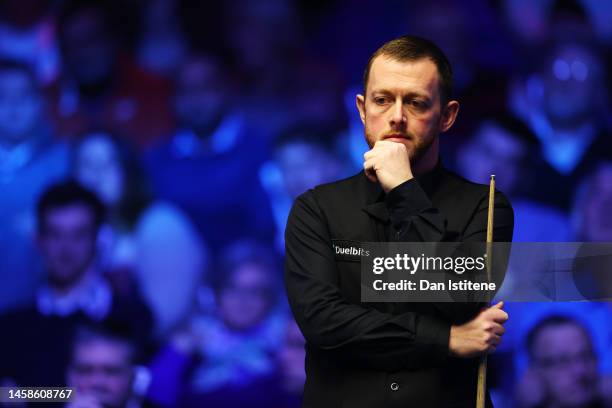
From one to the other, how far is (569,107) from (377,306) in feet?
10.3

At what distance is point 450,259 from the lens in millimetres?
2070

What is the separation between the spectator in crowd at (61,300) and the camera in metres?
4.94

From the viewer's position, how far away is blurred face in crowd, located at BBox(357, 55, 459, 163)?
2254 mm

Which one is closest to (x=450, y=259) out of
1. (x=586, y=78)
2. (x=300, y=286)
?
(x=300, y=286)

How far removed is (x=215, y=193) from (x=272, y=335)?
801 millimetres

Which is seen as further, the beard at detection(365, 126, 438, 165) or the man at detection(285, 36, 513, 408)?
the beard at detection(365, 126, 438, 165)

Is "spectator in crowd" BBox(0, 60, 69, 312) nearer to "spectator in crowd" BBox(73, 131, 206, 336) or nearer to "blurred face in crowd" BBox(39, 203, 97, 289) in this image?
"blurred face in crowd" BBox(39, 203, 97, 289)

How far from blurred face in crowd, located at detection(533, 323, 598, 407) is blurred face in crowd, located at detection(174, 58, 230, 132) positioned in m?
2.09

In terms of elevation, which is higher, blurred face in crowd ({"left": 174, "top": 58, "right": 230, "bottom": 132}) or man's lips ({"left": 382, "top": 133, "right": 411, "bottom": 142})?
blurred face in crowd ({"left": 174, "top": 58, "right": 230, "bottom": 132})

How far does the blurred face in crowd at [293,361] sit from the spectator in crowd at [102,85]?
130cm

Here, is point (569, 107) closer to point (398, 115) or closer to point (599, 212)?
point (599, 212)

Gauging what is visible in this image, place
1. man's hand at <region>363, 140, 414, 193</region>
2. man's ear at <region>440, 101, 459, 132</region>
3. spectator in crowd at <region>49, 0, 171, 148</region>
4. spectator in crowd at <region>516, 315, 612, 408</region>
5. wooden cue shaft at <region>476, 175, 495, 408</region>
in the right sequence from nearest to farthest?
wooden cue shaft at <region>476, 175, 495, 408</region>
man's hand at <region>363, 140, 414, 193</region>
man's ear at <region>440, 101, 459, 132</region>
spectator in crowd at <region>516, 315, 612, 408</region>
spectator in crowd at <region>49, 0, 171, 148</region>

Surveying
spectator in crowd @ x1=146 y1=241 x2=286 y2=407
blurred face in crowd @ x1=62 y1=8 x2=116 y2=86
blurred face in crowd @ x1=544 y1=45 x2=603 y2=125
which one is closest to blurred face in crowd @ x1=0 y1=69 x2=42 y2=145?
blurred face in crowd @ x1=62 y1=8 x2=116 y2=86

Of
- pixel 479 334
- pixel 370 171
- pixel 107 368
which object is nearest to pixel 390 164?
pixel 370 171
